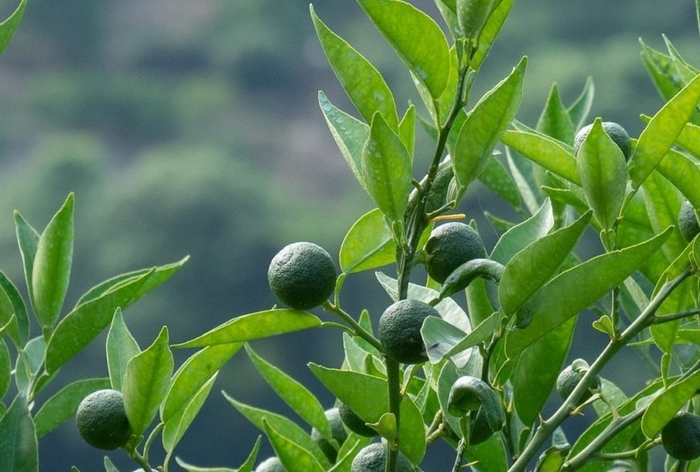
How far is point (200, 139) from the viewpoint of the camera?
14312 mm

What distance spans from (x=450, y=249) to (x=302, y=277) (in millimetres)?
70

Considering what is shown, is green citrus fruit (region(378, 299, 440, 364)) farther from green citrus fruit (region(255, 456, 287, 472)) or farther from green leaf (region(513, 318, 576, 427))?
green citrus fruit (region(255, 456, 287, 472))

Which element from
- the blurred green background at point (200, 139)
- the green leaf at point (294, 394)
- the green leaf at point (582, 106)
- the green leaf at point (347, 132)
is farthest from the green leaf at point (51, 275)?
→ the blurred green background at point (200, 139)

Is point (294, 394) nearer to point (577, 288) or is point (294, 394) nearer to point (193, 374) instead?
point (193, 374)

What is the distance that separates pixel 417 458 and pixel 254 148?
43.6ft

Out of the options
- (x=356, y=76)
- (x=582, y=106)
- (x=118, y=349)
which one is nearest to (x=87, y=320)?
(x=118, y=349)

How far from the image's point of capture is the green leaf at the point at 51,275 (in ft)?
2.30

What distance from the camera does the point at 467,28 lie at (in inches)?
19.3

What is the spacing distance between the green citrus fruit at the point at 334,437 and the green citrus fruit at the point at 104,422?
7.2 inches

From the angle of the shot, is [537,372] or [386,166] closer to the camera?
[386,166]

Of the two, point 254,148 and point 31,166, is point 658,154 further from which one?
point 31,166

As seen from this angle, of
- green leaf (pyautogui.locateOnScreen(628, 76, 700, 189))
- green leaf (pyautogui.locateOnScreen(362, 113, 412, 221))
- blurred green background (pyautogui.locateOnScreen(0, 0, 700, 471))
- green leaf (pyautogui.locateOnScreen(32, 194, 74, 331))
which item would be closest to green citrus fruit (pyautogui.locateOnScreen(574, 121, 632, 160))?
green leaf (pyautogui.locateOnScreen(628, 76, 700, 189))

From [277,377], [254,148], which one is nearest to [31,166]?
[254,148]

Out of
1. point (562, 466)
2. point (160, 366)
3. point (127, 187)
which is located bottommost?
point (562, 466)
